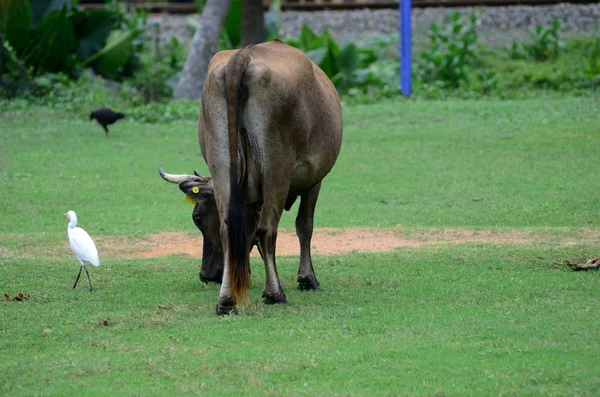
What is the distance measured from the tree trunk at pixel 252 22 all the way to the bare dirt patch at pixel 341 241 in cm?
1271

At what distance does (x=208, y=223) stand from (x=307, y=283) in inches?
42.3

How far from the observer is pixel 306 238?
9023mm

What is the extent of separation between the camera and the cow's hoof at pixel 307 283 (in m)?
8.84

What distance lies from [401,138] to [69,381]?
13.7 meters

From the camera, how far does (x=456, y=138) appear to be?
62.0 ft

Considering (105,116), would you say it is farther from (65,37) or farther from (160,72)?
(160,72)

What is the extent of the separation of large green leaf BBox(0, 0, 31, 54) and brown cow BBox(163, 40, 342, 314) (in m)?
15.5

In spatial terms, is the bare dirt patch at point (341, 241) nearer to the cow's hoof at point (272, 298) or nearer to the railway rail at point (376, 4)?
the cow's hoof at point (272, 298)

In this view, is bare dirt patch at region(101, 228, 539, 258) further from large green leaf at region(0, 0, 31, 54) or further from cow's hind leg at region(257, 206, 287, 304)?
large green leaf at region(0, 0, 31, 54)

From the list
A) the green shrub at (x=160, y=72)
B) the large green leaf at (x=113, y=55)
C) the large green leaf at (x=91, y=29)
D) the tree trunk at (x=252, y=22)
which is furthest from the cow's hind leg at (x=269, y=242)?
the large green leaf at (x=91, y=29)

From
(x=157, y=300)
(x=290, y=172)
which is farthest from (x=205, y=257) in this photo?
(x=290, y=172)

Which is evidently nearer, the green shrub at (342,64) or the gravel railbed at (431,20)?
the green shrub at (342,64)

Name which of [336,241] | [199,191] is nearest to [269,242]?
[199,191]

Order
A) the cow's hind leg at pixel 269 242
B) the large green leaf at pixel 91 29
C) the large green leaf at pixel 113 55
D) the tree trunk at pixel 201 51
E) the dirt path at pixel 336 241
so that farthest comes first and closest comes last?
1. the large green leaf at pixel 113 55
2. the large green leaf at pixel 91 29
3. the tree trunk at pixel 201 51
4. the dirt path at pixel 336 241
5. the cow's hind leg at pixel 269 242
